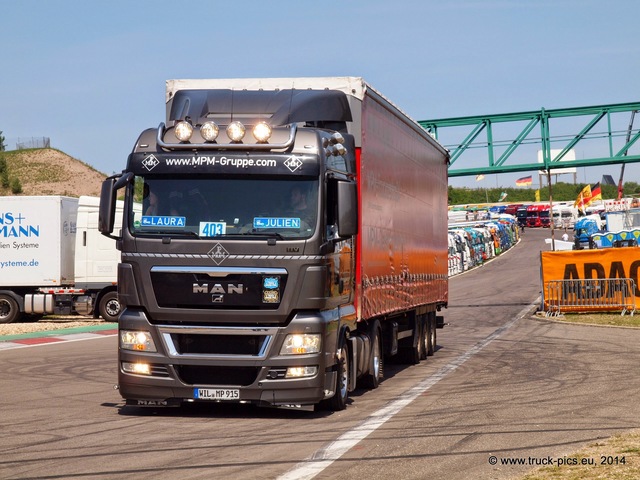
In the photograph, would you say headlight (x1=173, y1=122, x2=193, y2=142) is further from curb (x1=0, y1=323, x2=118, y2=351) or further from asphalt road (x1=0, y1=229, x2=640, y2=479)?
curb (x1=0, y1=323, x2=118, y2=351)

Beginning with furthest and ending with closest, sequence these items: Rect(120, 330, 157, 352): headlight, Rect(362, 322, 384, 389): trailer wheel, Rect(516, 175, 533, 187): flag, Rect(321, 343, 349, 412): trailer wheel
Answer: Rect(516, 175, 533, 187): flag, Rect(362, 322, 384, 389): trailer wheel, Rect(321, 343, 349, 412): trailer wheel, Rect(120, 330, 157, 352): headlight

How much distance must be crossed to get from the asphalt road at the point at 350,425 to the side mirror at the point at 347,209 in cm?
202

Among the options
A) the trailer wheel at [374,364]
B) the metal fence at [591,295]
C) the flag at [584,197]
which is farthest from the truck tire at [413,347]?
the flag at [584,197]

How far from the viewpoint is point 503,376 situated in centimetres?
1667

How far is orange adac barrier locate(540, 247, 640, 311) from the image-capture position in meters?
32.4

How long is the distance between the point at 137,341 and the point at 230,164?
217 cm

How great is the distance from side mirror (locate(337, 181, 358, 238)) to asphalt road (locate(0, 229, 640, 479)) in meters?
2.02

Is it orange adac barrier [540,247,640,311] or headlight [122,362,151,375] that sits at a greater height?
orange adac barrier [540,247,640,311]

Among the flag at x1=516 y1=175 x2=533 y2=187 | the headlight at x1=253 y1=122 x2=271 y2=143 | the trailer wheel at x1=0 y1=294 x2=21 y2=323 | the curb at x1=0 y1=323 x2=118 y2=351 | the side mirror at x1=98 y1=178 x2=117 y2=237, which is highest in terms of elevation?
the flag at x1=516 y1=175 x2=533 y2=187

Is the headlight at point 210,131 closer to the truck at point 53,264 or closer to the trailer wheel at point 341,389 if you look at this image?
the trailer wheel at point 341,389

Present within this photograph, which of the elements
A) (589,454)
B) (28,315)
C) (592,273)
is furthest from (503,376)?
(28,315)

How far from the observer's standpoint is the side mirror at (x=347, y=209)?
11383 mm

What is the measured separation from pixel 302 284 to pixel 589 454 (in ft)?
12.3

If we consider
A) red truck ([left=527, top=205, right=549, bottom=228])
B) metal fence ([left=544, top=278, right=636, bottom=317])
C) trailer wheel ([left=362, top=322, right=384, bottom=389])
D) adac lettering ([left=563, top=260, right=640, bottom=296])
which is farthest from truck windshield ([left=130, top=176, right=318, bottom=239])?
red truck ([left=527, top=205, right=549, bottom=228])
